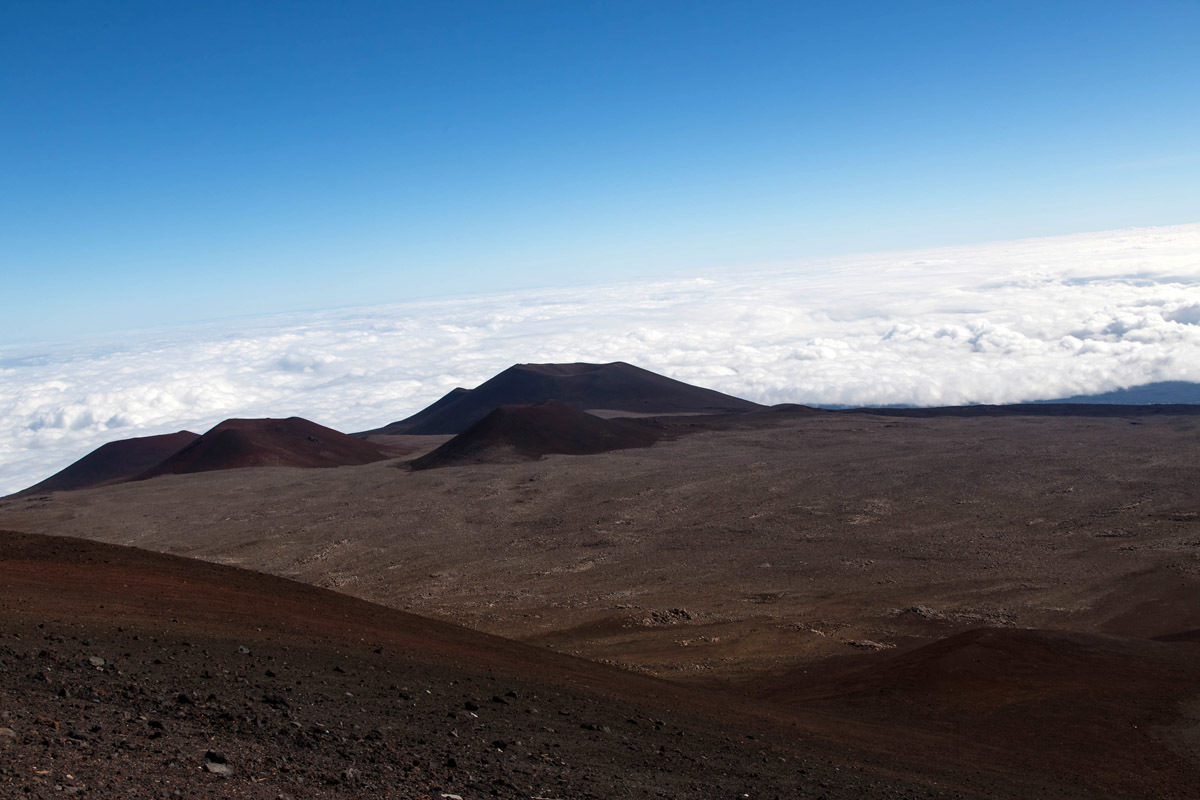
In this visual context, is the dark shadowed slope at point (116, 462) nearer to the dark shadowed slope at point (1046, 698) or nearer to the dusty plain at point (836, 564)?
the dusty plain at point (836, 564)

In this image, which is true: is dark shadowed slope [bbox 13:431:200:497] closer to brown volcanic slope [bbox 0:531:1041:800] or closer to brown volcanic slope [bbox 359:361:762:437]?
brown volcanic slope [bbox 359:361:762:437]

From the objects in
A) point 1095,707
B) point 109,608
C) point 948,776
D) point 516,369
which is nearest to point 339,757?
point 109,608

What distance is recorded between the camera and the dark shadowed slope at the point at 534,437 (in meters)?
55.0

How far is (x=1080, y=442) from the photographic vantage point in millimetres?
50438

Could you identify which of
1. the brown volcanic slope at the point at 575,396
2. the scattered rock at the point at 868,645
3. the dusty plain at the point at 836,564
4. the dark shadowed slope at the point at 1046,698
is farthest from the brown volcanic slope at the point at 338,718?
the brown volcanic slope at the point at 575,396

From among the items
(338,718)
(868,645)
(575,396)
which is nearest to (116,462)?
(575,396)

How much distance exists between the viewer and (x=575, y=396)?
95.2 meters

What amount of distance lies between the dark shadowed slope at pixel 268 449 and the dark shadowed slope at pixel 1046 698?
52.0 m

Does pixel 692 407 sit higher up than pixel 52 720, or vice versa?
pixel 52 720

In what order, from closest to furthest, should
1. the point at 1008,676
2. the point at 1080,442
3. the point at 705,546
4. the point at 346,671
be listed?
the point at 346,671
the point at 1008,676
the point at 705,546
the point at 1080,442

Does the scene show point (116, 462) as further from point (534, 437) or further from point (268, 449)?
point (534, 437)

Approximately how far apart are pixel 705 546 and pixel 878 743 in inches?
784

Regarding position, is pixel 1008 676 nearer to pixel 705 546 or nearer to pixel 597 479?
pixel 705 546

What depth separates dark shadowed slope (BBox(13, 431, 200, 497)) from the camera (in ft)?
242
